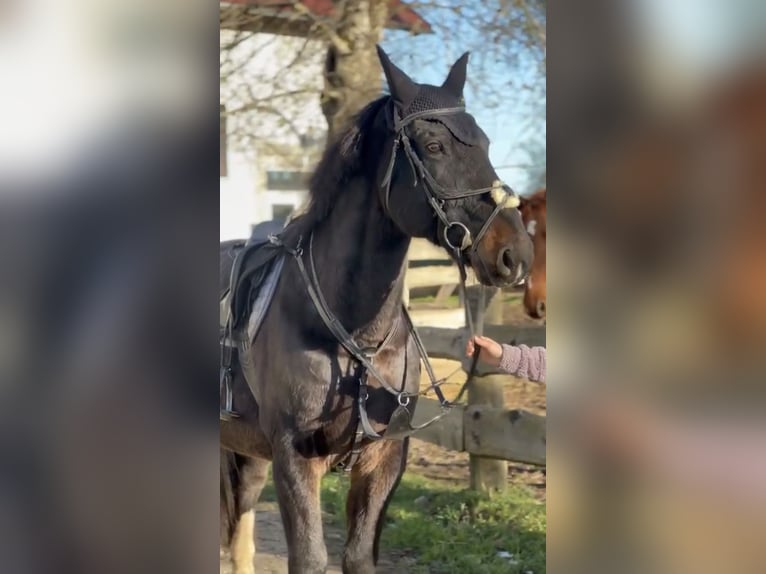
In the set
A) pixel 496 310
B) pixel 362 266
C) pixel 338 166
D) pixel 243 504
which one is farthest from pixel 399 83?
pixel 243 504

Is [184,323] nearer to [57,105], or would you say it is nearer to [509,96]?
[57,105]

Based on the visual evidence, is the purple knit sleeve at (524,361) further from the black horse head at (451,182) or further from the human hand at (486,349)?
the black horse head at (451,182)

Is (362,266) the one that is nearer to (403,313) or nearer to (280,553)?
(403,313)

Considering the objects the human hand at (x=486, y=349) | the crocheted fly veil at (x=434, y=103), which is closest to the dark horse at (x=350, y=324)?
the crocheted fly veil at (x=434, y=103)

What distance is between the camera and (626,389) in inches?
46.6

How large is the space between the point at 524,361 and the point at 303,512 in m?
0.52

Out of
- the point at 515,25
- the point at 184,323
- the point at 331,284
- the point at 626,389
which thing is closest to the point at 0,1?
the point at 184,323

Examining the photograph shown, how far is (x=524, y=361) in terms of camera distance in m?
1.44

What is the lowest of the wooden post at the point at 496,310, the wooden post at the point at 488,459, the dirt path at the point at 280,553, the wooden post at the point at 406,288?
the dirt path at the point at 280,553

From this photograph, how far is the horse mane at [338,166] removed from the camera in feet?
4.62

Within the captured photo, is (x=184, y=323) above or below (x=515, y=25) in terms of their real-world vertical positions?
below

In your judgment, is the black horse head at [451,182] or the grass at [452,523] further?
A: the grass at [452,523]

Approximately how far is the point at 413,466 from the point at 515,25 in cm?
87

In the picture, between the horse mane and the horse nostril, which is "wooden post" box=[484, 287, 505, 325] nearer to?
the horse nostril
